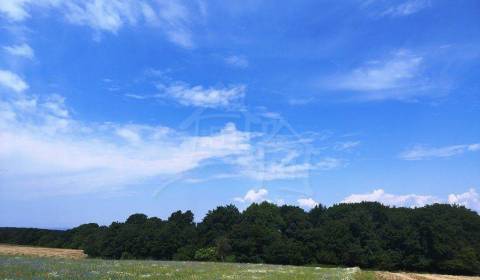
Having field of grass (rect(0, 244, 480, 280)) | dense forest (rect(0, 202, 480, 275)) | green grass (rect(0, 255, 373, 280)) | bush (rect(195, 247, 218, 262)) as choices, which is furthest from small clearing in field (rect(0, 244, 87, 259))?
green grass (rect(0, 255, 373, 280))

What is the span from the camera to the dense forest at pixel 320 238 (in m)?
85.2

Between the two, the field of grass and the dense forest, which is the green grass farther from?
the dense forest

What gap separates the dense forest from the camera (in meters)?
85.2

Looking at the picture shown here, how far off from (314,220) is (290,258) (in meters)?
17.8

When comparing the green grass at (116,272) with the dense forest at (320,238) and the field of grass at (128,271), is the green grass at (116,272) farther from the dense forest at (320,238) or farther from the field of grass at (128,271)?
the dense forest at (320,238)

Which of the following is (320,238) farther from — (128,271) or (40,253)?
(128,271)

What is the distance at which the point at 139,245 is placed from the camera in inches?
3831

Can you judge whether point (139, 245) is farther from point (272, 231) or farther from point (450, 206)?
point (450, 206)

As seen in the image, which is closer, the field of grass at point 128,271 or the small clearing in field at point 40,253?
the field of grass at point 128,271

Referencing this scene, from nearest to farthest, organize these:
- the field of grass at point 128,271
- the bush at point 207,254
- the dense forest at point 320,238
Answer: the field of grass at point 128,271 < the dense forest at point 320,238 < the bush at point 207,254

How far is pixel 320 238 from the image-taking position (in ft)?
294

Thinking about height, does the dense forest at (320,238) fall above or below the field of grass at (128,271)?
above

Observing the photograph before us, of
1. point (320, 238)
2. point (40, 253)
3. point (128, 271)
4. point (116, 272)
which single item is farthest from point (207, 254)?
point (116, 272)

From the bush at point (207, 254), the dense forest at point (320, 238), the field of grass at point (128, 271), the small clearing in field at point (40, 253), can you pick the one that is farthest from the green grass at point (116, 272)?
the bush at point (207, 254)
